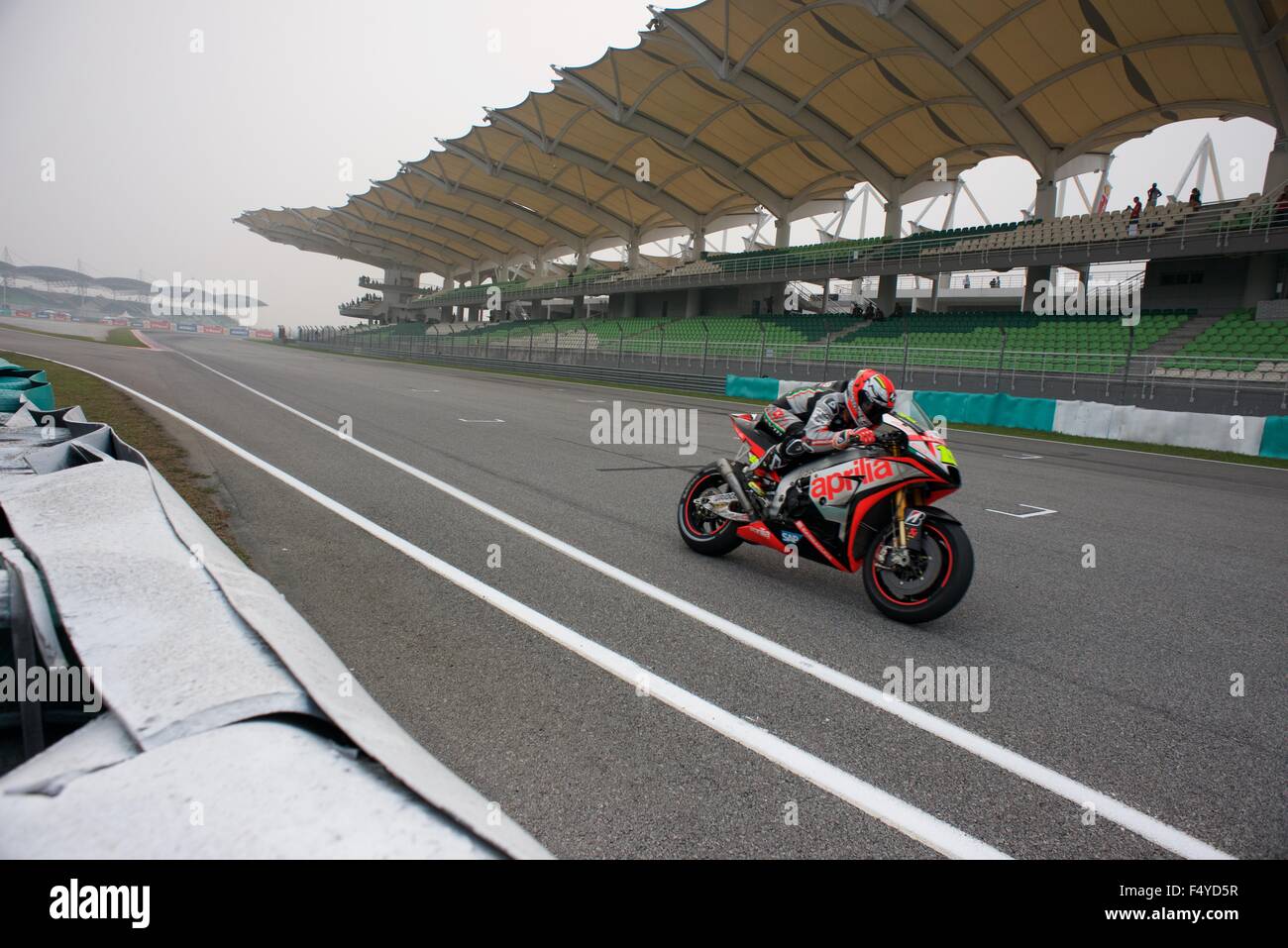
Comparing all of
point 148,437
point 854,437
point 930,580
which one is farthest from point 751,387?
point 930,580

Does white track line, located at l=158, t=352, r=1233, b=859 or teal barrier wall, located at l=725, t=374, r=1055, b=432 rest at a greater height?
teal barrier wall, located at l=725, t=374, r=1055, b=432

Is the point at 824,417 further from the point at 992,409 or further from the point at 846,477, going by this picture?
the point at 992,409

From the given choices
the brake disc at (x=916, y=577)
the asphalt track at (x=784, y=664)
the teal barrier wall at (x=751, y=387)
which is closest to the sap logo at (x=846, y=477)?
the brake disc at (x=916, y=577)

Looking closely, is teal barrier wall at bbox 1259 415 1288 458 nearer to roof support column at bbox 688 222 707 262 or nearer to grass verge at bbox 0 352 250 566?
grass verge at bbox 0 352 250 566

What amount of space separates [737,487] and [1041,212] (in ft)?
111

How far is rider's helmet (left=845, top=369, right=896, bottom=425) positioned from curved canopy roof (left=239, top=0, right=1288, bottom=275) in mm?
24920

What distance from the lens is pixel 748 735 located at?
2750 mm

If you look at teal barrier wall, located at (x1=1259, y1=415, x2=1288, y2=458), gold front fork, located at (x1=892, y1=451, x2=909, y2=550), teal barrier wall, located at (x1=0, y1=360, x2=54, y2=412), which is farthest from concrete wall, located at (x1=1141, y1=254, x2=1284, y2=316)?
teal barrier wall, located at (x1=0, y1=360, x2=54, y2=412)

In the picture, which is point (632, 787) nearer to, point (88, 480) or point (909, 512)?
point (909, 512)

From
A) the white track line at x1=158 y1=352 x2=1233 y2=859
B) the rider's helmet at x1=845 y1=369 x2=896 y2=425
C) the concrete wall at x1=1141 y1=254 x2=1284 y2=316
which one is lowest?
the white track line at x1=158 y1=352 x2=1233 y2=859

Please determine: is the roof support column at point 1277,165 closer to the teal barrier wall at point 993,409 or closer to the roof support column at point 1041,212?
the roof support column at point 1041,212

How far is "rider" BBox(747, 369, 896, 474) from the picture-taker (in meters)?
4.45

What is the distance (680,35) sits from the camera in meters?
30.4

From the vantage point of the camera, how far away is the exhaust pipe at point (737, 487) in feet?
16.5
